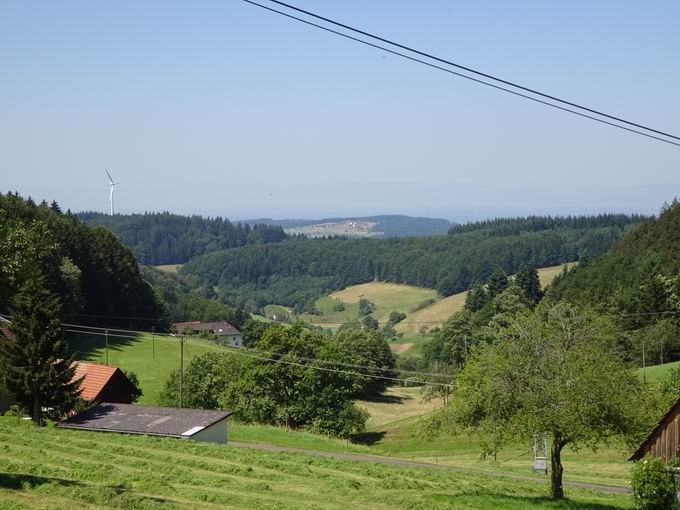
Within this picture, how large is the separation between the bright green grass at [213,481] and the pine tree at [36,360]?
25.6 feet

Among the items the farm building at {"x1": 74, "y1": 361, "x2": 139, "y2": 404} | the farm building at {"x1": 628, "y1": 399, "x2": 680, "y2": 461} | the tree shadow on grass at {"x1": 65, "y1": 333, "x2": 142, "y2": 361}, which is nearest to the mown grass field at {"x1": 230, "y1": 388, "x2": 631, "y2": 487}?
the farm building at {"x1": 628, "y1": 399, "x2": 680, "y2": 461}

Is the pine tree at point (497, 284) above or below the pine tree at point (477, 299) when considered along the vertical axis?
above


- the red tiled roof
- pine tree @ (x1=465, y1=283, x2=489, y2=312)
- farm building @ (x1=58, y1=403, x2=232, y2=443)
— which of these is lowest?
farm building @ (x1=58, y1=403, x2=232, y2=443)

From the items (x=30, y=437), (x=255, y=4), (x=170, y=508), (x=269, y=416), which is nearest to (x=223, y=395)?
(x=269, y=416)

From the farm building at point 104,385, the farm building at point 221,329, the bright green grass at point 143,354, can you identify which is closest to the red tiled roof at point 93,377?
the farm building at point 104,385

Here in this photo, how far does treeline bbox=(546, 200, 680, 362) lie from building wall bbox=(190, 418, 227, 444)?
165ft

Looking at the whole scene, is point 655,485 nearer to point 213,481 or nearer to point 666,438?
point 666,438

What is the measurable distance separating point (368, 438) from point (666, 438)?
170 feet

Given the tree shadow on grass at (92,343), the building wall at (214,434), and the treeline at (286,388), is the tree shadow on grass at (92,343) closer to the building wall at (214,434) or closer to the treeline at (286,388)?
the treeline at (286,388)

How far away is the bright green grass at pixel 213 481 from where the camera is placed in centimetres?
2442

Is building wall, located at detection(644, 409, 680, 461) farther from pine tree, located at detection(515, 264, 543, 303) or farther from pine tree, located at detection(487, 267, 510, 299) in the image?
pine tree, located at detection(487, 267, 510, 299)

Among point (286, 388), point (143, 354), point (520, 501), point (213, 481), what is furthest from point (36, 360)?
point (143, 354)

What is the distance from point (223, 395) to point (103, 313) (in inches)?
2256

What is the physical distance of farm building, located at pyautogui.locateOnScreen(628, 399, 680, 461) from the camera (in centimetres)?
2694
